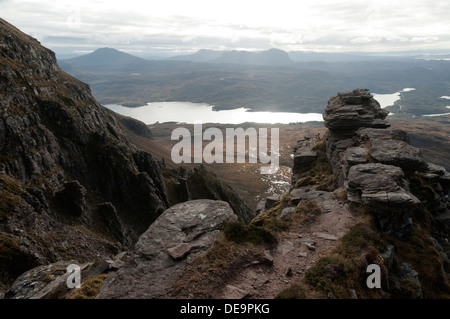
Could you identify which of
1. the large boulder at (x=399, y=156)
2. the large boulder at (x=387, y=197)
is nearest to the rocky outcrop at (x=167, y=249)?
the large boulder at (x=387, y=197)

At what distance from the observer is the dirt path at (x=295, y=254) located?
52.1 ft

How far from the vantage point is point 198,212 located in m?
22.4

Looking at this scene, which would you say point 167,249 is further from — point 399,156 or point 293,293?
point 399,156

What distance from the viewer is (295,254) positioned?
19.5m

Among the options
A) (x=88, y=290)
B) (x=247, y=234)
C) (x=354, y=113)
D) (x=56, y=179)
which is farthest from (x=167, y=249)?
(x=56, y=179)

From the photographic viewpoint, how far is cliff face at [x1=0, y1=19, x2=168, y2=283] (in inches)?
1518

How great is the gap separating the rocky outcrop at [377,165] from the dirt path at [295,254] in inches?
108

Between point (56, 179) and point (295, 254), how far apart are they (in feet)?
188

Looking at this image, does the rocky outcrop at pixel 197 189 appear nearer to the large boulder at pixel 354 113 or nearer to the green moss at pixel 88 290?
the large boulder at pixel 354 113

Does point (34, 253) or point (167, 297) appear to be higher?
point (167, 297)

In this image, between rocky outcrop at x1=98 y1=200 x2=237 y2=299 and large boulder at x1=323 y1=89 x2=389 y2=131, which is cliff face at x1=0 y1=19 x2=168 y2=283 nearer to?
rocky outcrop at x1=98 y1=200 x2=237 y2=299
